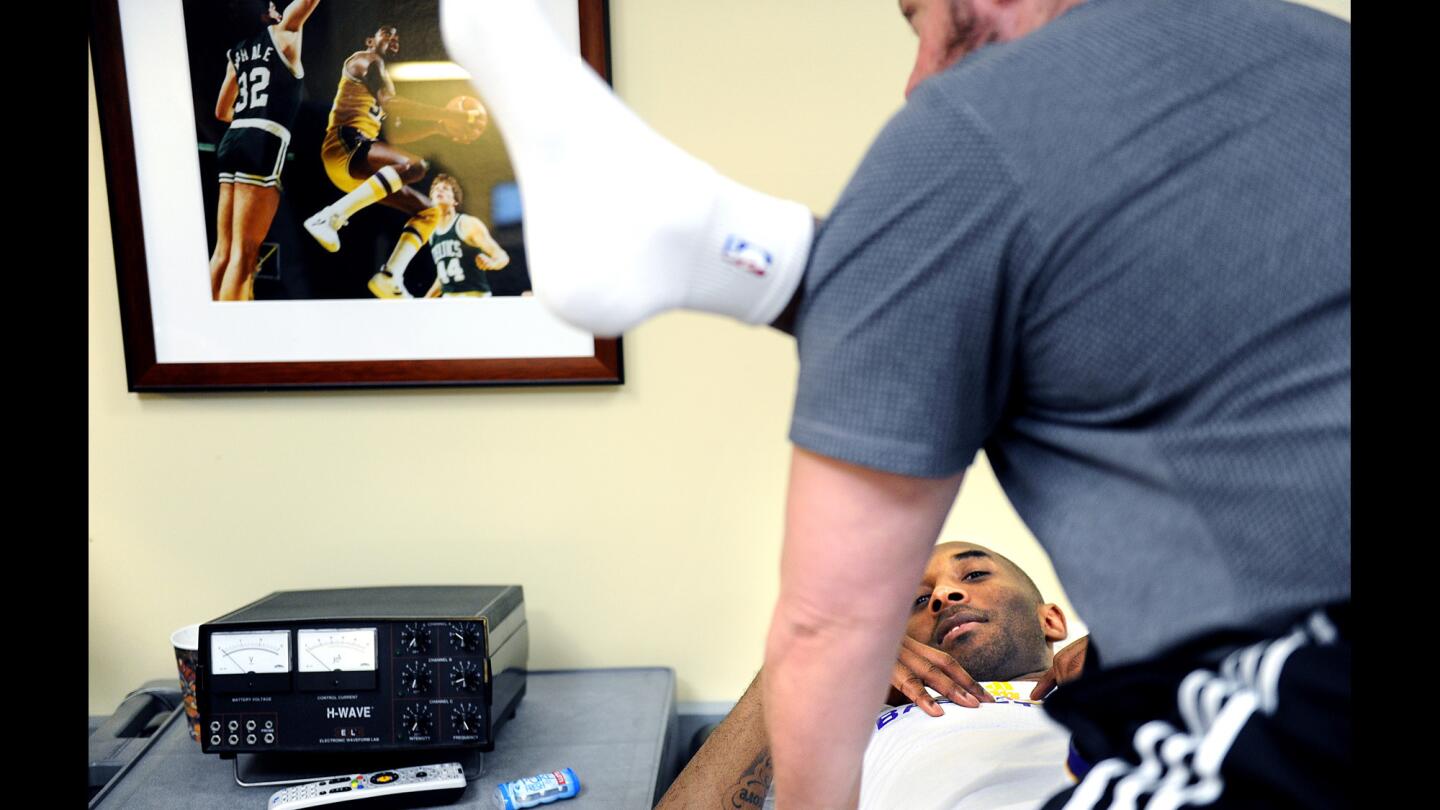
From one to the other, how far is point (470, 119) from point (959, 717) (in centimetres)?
116

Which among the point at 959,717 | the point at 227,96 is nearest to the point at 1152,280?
the point at 959,717

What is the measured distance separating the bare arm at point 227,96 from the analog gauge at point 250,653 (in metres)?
0.83

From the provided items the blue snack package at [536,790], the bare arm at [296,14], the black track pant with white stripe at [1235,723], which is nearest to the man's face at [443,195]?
the bare arm at [296,14]

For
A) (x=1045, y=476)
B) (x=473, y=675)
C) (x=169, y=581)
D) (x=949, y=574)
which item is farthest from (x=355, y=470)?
(x=1045, y=476)

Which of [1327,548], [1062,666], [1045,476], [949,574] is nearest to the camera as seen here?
[1327,548]

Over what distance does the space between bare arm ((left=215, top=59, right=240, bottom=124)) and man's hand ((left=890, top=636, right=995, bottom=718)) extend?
1323 mm

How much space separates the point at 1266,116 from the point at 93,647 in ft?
6.29

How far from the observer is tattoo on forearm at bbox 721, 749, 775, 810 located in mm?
1251

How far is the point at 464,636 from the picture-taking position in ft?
4.01

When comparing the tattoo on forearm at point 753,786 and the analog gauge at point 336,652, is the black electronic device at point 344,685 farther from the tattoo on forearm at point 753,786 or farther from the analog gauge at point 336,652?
the tattoo on forearm at point 753,786

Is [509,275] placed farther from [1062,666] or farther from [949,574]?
[1062,666]

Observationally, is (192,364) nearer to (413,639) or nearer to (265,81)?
(265,81)

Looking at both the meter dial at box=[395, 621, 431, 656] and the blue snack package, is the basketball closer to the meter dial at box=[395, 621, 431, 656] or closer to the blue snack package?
the meter dial at box=[395, 621, 431, 656]

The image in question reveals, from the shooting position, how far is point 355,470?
1.62 meters
